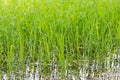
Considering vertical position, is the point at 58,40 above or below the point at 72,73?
above

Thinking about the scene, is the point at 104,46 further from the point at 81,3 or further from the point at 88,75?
the point at 81,3

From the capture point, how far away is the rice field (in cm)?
364

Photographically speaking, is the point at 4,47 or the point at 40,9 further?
the point at 40,9

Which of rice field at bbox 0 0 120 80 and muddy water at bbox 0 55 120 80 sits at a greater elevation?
rice field at bbox 0 0 120 80

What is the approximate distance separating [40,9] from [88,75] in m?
1.62

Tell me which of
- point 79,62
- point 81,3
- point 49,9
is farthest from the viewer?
point 81,3

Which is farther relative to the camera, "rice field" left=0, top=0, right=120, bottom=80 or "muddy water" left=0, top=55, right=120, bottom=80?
"rice field" left=0, top=0, right=120, bottom=80

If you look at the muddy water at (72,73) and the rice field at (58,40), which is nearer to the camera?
the muddy water at (72,73)

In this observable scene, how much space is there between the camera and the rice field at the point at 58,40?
3645 millimetres

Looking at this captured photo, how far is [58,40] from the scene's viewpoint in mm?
3848

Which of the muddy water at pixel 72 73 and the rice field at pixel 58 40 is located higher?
the rice field at pixel 58 40

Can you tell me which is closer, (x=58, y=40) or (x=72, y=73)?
(x=72, y=73)

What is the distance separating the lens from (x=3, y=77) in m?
3.50

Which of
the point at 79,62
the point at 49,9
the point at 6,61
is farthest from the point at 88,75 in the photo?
the point at 49,9
